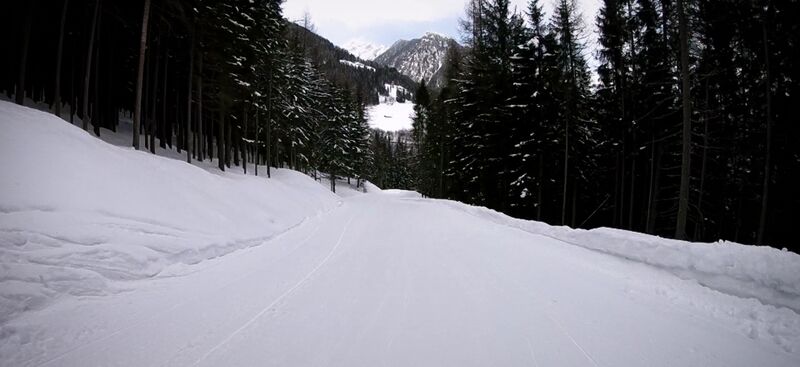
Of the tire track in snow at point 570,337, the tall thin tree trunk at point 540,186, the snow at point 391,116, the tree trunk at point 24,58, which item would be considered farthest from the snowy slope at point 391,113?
the tire track in snow at point 570,337

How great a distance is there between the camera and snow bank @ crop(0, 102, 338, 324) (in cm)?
423

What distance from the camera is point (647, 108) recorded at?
19312 millimetres

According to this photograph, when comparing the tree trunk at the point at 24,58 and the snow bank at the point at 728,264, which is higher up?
the tree trunk at the point at 24,58

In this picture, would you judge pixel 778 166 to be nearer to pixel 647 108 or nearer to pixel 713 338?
pixel 647 108

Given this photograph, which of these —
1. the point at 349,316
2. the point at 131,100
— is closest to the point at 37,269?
the point at 349,316

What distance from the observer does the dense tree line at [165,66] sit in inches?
683

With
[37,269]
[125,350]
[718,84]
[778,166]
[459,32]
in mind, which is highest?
[459,32]

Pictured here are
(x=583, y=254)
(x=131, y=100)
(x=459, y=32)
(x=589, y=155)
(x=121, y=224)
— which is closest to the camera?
(x=121, y=224)

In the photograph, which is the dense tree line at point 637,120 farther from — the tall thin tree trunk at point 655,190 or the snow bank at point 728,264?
the snow bank at point 728,264

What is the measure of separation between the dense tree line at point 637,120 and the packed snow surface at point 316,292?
37.1 feet

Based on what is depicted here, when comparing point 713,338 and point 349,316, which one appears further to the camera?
point 349,316

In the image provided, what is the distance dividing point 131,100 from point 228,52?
1531 centimetres

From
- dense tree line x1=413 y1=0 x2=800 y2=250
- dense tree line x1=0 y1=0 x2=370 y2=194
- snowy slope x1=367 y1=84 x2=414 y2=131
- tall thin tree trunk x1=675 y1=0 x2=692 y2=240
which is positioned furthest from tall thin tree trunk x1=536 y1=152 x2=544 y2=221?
snowy slope x1=367 y1=84 x2=414 y2=131

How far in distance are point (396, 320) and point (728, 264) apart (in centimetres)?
553
